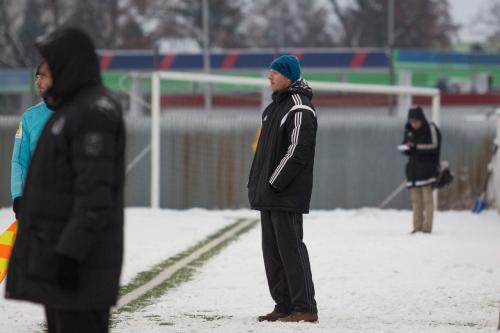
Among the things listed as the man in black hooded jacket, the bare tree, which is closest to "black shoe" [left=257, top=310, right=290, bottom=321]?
the man in black hooded jacket

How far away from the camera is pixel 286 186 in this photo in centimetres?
783

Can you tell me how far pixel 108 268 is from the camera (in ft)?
16.2

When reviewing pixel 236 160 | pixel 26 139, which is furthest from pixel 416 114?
pixel 26 139

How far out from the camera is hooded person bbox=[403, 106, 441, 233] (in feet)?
49.7

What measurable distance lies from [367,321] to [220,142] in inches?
546

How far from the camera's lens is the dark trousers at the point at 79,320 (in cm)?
493

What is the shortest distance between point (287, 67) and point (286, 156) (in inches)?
22.6

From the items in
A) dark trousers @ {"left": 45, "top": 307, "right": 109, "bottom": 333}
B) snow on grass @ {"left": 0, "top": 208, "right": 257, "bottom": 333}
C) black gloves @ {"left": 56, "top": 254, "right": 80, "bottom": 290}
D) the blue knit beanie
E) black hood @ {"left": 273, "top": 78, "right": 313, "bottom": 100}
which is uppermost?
the blue knit beanie

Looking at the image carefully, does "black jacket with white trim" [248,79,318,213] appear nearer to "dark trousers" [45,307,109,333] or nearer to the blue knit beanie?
the blue knit beanie

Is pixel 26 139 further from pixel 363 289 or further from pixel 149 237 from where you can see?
pixel 149 237

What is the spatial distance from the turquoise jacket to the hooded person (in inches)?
305

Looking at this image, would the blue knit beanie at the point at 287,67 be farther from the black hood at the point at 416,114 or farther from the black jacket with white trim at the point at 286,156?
the black hood at the point at 416,114

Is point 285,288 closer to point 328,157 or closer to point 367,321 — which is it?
point 367,321

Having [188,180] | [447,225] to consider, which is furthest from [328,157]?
[447,225]
